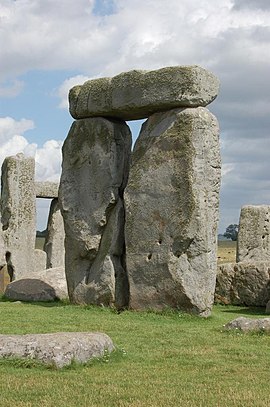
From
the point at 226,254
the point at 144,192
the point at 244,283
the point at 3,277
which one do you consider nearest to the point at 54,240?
the point at 3,277

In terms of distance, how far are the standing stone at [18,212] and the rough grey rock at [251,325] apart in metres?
12.2

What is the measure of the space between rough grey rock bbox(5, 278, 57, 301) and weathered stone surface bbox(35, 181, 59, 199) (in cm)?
813

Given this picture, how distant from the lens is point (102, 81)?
16500 millimetres

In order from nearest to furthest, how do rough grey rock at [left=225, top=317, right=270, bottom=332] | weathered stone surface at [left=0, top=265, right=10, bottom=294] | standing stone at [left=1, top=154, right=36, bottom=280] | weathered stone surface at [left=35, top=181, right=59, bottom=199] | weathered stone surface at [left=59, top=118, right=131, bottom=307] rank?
rough grey rock at [left=225, top=317, right=270, bottom=332]
weathered stone surface at [left=59, top=118, right=131, bottom=307]
weathered stone surface at [left=0, top=265, right=10, bottom=294]
standing stone at [left=1, top=154, right=36, bottom=280]
weathered stone surface at [left=35, top=181, right=59, bottom=199]

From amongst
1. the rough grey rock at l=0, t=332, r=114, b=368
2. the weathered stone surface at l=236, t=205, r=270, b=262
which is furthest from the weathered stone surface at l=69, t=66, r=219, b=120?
the weathered stone surface at l=236, t=205, r=270, b=262

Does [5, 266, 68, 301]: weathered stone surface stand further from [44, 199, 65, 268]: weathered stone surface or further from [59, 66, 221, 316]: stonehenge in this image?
[44, 199, 65, 268]: weathered stone surface

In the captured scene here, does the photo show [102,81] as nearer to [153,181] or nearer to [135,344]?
[153,181]

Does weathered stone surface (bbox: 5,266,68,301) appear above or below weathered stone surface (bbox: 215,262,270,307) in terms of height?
below

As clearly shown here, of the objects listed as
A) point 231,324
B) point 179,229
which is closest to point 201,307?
point 179,229

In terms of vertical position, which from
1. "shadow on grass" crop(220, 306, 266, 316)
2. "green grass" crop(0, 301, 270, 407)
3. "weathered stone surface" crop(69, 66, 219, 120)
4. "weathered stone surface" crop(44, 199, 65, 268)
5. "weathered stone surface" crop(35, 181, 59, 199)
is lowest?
"green grass" crop(0, 301, 270, 407)

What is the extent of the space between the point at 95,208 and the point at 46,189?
426 inches

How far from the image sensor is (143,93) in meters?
15.6

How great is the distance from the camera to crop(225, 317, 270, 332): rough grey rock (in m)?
12.1

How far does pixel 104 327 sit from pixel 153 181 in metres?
3.52
